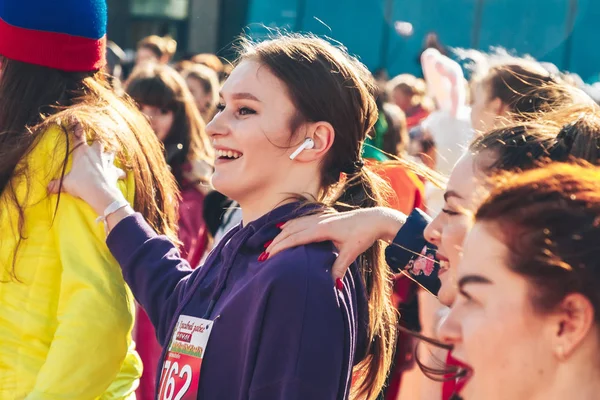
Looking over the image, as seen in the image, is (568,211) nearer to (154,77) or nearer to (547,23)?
(154,77)

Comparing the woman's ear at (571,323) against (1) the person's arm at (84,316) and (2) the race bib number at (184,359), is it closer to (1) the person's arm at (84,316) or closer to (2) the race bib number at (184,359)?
(2) the race bib number at (184,359)

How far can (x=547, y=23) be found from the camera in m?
13.3

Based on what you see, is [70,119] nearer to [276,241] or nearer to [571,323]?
[276,241]

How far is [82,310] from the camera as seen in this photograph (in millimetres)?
2488

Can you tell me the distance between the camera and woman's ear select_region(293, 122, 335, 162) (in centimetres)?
236

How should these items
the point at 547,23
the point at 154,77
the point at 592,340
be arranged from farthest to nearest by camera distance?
1. the point at 547,23
2. the point at 154,77
3. the point at 592,340

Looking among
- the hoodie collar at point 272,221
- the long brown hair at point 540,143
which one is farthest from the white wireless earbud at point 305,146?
the long brown hair at point 540,143

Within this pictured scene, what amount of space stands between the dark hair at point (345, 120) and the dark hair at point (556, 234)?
3.19ft

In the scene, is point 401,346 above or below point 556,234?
below

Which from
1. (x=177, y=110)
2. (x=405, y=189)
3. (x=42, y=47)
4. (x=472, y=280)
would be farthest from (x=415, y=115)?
(x=472, y=280)

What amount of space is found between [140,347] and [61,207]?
7.87 ft

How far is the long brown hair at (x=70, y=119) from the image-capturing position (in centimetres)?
264

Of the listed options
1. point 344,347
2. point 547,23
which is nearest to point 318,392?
point 344,347

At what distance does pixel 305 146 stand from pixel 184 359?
0.55m
